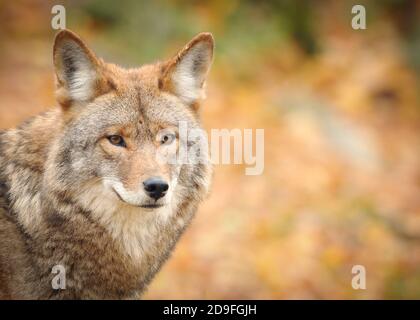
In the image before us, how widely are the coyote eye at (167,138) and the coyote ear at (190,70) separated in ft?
1.54

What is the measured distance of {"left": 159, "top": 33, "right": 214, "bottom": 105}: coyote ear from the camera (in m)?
5.52

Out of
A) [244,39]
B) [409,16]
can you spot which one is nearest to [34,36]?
[244,39]

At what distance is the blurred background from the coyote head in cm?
518

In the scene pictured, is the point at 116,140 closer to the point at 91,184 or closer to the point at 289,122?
the point at 91,184

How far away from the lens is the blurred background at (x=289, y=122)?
1090 centimetres

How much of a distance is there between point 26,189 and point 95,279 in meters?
0.92

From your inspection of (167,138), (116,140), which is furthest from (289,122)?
(116,140)

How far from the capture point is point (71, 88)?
5.30 metres

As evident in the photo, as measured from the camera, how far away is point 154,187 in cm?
500

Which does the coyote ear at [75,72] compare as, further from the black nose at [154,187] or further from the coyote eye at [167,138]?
the black nose at [154,187]

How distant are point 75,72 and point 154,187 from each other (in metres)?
1.16

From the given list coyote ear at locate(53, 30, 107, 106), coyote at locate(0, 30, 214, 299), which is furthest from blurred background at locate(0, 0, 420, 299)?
coyote ear at locate(53, 30, 107, 106)

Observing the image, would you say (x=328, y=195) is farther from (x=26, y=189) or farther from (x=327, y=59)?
(x=26, y=189)

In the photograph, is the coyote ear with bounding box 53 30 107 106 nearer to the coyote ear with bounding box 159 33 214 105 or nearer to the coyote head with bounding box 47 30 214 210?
the coyote head with bounding box 47 30 214 210
